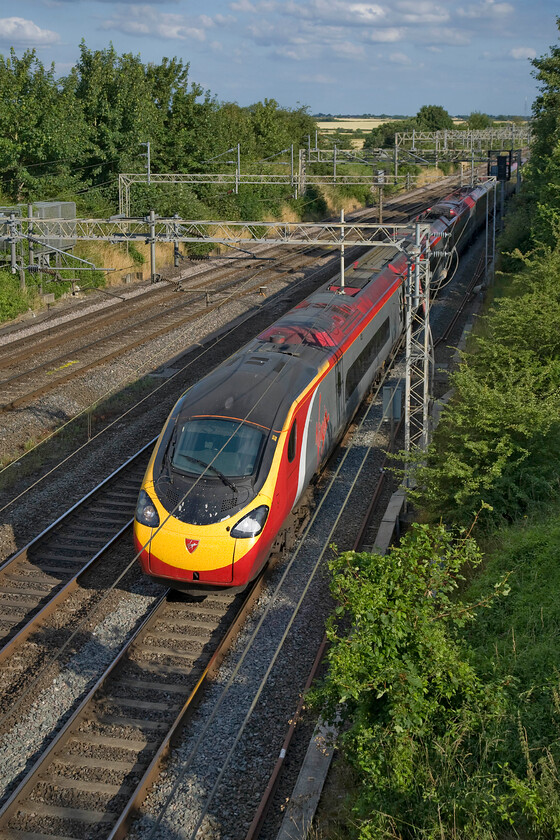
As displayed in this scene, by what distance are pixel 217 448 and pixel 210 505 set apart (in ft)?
3.31

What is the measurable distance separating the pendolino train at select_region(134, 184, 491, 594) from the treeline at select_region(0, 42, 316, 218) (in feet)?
77.4

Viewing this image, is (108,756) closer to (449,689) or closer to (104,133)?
(449,689)

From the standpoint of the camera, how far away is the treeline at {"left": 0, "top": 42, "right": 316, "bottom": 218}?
3512 cm

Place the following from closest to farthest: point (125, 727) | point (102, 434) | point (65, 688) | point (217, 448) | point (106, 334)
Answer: point (125, 727)
point (65, 688)
point (217, 448)
point (102, 434)
point (106, 334)

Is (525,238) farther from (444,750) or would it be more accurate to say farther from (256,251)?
(444,750)

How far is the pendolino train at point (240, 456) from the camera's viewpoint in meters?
11.0

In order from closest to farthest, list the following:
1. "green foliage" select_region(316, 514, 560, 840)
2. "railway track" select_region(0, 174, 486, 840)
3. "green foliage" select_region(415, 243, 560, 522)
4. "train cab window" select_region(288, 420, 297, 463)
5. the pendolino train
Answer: "green foliage" select_region(316, 514, 560, 840) < "railway track" select_region(0, 174, 486, 840) < the pendolino train < "train cab window" select_region(288, 420, 297, 463) < "green foliage" select_region(415, 243, 560, 522)

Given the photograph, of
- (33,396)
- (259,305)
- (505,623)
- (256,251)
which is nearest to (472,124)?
(256,251)

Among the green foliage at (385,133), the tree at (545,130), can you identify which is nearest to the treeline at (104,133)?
the tree at (545,130)

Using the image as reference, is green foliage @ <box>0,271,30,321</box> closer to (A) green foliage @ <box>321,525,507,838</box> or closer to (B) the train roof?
(B) the train roof

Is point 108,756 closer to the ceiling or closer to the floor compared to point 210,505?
closer to the floor

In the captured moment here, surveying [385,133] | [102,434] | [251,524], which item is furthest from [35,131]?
[385,133]

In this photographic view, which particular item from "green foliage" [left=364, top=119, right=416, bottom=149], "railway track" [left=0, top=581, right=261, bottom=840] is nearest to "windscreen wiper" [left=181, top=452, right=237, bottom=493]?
"railway track" [left=0, top=581, right=261, bottom=840]

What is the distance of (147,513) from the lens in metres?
11.5
